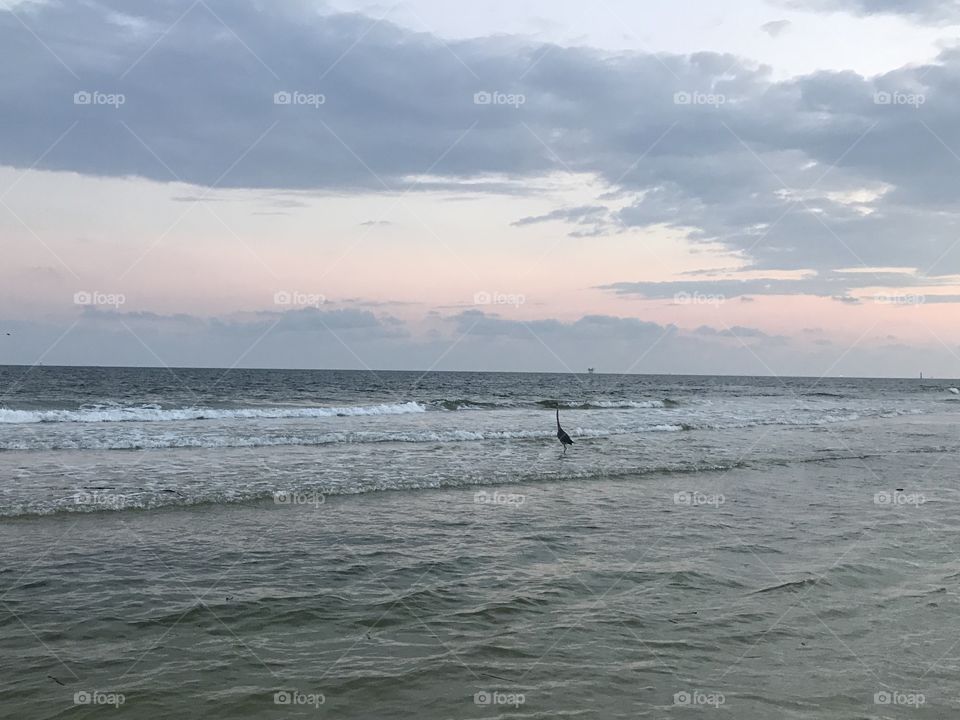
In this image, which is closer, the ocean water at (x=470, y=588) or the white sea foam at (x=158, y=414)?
the ocean water at (x=470, y=588)

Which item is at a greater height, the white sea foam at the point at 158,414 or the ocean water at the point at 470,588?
the white sea foam at the point at 158,414

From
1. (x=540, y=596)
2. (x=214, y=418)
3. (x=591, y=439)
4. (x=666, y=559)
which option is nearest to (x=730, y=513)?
(x=666, y=559)

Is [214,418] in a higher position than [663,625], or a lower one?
higher

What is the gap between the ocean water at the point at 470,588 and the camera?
5.48 m

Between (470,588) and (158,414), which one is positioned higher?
(158,414)

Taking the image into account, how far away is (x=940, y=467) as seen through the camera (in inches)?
770

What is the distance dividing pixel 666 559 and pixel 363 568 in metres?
4.03

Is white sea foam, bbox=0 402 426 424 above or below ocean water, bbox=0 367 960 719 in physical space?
above

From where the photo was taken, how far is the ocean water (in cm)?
548

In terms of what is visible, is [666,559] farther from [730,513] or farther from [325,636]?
[325,636]

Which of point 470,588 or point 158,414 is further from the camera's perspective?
point 158,414

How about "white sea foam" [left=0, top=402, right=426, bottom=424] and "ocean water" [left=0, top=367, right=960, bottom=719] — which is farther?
"white sea foam" [left=0, top=402, right=426, bottom=424]

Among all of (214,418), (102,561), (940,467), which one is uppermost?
(214,418)

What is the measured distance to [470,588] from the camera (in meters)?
8.12
